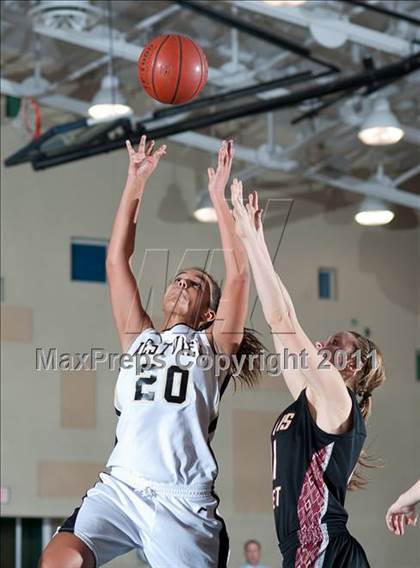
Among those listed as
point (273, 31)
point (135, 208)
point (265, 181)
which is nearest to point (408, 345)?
point (265, 181)

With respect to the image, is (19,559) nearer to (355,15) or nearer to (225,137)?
(225,137)

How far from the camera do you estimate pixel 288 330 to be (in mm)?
4789

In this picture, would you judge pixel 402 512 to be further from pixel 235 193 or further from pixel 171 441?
pixel 235 193

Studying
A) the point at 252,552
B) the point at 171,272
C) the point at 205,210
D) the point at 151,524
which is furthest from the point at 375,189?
the point at 151,524

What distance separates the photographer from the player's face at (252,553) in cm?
1393

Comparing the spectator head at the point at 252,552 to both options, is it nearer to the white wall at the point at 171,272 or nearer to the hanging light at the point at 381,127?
the white wall at the point at 171,272

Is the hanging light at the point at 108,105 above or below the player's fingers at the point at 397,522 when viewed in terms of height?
above

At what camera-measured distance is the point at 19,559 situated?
14.2 meters

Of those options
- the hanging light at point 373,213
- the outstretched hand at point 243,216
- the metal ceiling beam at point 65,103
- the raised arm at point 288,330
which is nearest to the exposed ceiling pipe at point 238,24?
the metal ceiling beam at point 65,103

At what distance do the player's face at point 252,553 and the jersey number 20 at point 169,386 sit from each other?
9503 millimetres

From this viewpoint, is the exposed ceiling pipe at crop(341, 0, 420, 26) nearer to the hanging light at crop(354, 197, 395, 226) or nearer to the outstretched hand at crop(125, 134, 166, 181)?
the hanging light at crop(354, 197, 395, 226)

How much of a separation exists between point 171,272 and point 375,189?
3.26m

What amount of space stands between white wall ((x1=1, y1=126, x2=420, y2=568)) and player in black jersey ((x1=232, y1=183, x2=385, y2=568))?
8329 mm

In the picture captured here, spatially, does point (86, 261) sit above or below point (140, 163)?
above
